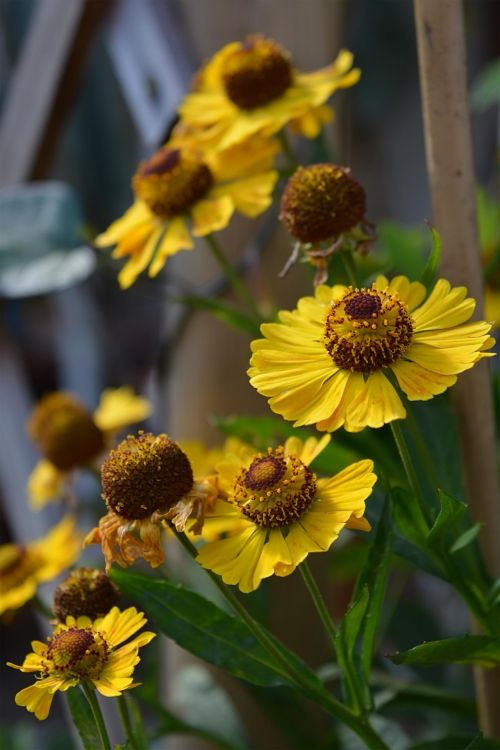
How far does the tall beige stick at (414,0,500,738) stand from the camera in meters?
0.58

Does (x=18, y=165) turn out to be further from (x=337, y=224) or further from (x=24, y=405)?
(x=337, y=224)

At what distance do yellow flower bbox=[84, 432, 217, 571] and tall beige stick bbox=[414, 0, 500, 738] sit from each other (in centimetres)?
18

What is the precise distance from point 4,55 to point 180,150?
2069mm

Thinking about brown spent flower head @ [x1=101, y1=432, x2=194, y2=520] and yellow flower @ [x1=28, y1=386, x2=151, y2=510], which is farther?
yellow flower @ [x1=28, y1=386, x2=151, y2=510]

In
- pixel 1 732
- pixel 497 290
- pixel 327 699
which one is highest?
pixel 327 699

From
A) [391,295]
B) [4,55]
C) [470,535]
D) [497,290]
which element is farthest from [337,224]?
[4,55]

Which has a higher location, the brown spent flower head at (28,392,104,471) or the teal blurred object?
the teal blurred object

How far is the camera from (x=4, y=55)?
263 centimetres

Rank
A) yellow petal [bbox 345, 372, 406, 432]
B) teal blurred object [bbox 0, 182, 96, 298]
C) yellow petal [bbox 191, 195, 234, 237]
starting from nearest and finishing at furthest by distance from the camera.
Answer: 1. yellow petal [bbox 345, 372, 406, 432]
2. yellow petal [bbox 191, 195, 234, 237]
3. teal blurred object [bbox 0, 182, 96, 298]

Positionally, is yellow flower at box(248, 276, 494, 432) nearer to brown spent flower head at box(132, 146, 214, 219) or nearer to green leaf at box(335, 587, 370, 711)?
green leaf at box(335, 587, 370, 711)

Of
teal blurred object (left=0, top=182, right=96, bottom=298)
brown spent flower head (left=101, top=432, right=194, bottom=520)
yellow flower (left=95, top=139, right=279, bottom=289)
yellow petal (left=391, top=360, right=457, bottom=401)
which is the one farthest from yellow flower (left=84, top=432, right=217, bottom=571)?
Result: teal blurred object (left=0, top=182, right=96, bottom=298)

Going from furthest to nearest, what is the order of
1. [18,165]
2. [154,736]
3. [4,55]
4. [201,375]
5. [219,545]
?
[4,55]
[18,165]
[201,375]
[154,736]
[219,545]

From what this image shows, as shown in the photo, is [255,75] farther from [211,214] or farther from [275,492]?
[275,492]

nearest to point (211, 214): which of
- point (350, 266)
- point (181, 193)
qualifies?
point (181, 193)
